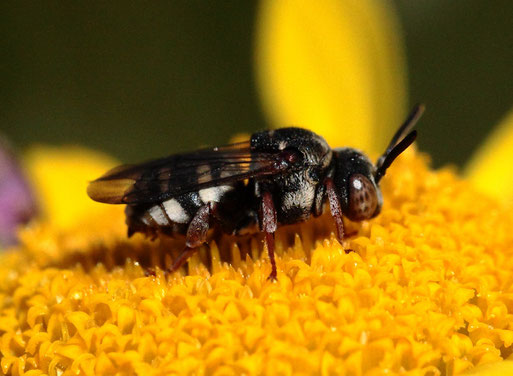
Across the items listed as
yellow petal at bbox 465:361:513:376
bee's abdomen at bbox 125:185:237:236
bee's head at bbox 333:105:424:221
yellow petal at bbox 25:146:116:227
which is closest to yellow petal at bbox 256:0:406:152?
yellow petal at bbox 25:146:116:227

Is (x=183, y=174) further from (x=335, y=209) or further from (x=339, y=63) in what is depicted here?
(x=339, y=63)

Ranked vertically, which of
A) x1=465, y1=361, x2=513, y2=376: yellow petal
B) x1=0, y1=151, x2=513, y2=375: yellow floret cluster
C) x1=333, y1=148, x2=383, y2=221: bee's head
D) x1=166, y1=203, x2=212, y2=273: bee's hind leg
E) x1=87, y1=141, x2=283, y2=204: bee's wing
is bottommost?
x1=465, y1=361, x2=513, y2=376: yellow petal

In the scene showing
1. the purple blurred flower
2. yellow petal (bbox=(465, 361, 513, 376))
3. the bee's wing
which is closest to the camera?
yellow petal (bbox=(465, 361, 513, 376))

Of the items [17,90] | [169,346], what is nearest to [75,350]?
[169,346]

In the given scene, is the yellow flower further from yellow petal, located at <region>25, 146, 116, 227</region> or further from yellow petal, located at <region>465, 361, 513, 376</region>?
yellow petal, located at <region>25, 146, 116, 227</region>

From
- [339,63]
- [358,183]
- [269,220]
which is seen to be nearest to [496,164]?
[339,63]

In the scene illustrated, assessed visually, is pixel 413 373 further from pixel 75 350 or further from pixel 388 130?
pixel 388 130

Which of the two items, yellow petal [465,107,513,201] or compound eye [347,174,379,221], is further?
yellow petal [465,107,513,201]

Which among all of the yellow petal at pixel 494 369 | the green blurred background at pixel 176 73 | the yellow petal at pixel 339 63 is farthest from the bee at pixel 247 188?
the green blurred background at pixel 176 73
